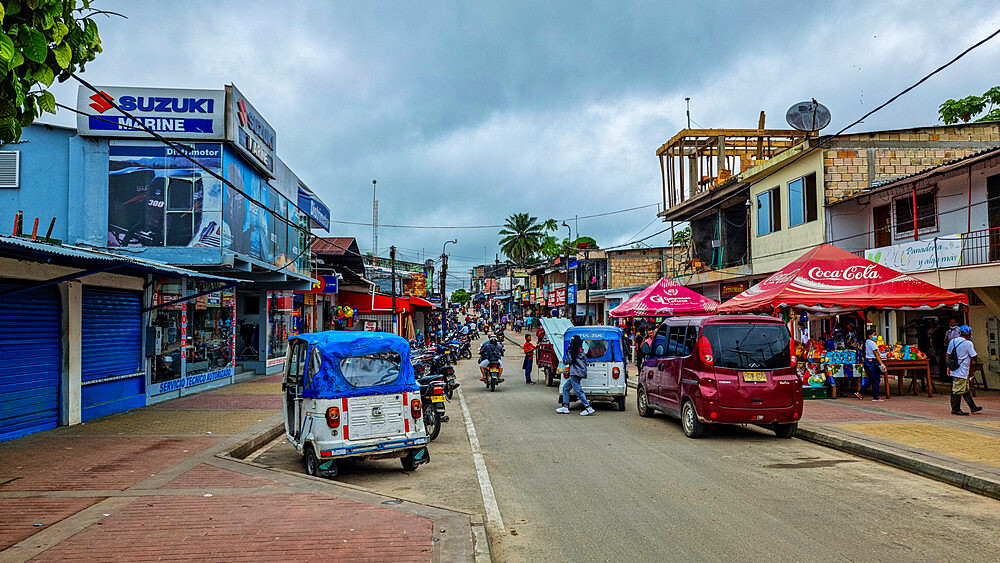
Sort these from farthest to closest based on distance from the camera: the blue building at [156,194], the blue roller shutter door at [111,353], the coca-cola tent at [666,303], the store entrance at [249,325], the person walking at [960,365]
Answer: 1. the store entrance at [249,325]
2. the coca-cola tent at [666,303]
3. the blue building at [156,194]
4. the blue roller shutter door at [111,353]
5. the person walking at [960,365]

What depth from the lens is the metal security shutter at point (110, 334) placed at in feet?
45.9

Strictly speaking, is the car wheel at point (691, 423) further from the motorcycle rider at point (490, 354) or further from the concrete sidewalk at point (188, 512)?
the motorcycle rider at point (490, 354)

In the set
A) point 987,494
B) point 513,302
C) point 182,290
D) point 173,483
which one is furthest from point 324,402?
point 513,302

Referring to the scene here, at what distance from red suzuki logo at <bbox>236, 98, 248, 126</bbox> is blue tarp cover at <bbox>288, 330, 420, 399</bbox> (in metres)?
12.1

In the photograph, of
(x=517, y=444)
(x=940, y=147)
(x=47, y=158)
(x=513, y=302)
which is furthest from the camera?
(x=513, y=302)

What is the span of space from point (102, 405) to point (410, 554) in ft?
38.2

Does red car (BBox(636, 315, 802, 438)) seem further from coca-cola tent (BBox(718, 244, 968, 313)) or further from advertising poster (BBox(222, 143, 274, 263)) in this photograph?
advertising poster (BBox(222, 143, 274, 263))

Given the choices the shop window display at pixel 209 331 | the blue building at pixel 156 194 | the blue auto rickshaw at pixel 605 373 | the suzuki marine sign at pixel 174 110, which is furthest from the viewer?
the shop window display at pixel 209 331

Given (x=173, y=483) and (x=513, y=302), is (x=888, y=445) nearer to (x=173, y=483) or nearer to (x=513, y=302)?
(x=173, y=483)

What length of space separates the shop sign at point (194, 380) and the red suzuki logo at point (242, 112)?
7508 mm

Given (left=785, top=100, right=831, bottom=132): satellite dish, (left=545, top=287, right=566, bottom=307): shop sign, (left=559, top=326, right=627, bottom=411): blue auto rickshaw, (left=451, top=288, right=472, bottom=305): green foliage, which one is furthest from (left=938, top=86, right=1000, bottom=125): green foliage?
(left=451, top=288, right=472, bottom=305): green foliage

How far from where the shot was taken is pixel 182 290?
18.5 metres

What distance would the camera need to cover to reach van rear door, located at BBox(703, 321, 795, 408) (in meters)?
11.2

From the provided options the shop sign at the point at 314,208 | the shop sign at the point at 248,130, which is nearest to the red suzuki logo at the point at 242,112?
the shop sign at the point at 248,130
